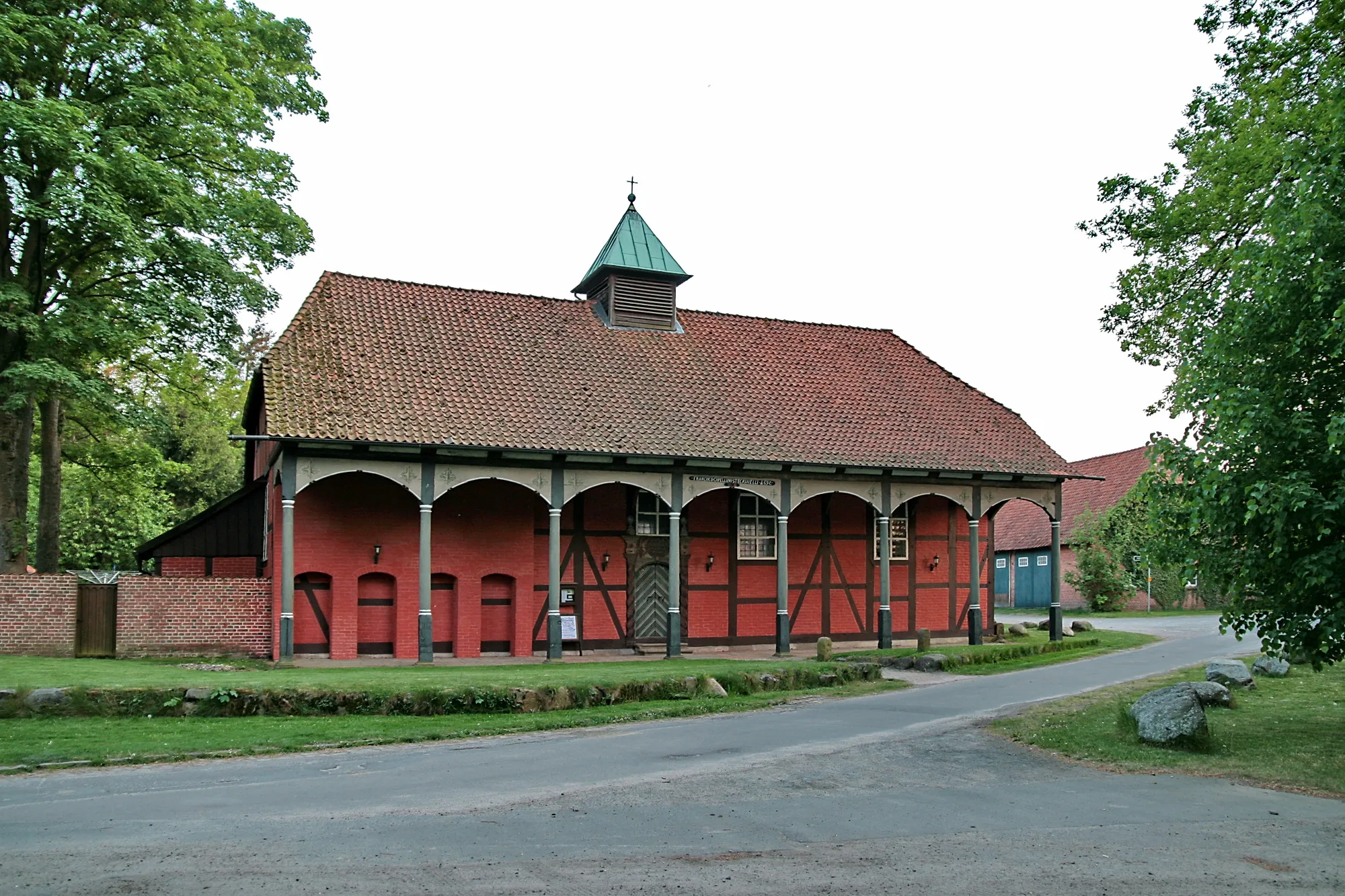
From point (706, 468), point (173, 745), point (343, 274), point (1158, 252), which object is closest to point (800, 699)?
point (706, 468)

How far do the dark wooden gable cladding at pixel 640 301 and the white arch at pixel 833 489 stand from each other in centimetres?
626

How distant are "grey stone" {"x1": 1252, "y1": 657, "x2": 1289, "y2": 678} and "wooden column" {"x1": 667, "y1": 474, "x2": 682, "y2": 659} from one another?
1080cm

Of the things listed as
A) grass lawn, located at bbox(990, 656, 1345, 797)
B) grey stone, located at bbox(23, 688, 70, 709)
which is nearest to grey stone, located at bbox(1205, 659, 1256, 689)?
grass lawn, located at bbox(990, 656, 1345, 797)

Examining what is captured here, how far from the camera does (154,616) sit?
19781 millimetres

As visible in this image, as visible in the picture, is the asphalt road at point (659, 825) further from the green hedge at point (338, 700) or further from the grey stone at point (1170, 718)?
the green hedge at point (338, 700)

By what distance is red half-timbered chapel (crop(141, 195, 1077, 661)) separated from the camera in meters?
21.1

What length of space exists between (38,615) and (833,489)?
1617cm

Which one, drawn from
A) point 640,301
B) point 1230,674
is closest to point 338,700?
point 1230,674

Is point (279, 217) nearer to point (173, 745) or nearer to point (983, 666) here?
point (173, 745)

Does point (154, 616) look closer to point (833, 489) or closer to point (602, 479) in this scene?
point (602, 479)

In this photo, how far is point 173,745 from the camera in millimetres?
11945

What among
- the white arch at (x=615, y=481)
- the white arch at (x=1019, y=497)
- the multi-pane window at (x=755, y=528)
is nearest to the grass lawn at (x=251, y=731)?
the white arch at (x=615, y=481)

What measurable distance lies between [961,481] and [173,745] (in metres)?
18.9

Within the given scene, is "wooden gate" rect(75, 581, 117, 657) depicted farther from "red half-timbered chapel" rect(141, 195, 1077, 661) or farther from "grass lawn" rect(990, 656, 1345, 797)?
"grass lawn" rect(990, 656, 1345, 797)
